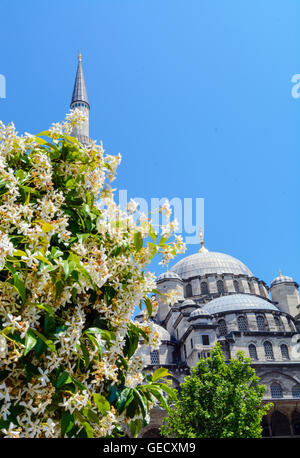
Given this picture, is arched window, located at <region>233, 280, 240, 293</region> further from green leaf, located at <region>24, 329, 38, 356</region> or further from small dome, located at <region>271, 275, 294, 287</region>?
green leaf, located at <region>24, 329, 38, 356</region>

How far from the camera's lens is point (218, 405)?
73.4 feet

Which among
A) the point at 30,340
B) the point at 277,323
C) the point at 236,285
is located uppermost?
the point at 236,285

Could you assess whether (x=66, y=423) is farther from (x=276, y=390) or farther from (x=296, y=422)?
(x=296, y=422)

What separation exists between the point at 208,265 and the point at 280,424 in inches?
958

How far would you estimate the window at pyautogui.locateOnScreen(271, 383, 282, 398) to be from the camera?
35688mm

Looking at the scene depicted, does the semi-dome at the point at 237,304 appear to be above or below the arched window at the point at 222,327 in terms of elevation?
above

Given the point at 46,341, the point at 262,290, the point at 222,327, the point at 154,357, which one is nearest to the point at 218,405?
the point at 154,357

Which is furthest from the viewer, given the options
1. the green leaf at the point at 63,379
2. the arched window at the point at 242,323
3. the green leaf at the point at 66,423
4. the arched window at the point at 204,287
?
the arched window at the point at 204,287

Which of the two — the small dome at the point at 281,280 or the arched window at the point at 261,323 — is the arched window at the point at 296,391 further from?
the small dome at the point at 281,280

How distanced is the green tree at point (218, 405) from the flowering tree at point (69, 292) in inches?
729

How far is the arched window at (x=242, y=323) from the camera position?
39900 mm

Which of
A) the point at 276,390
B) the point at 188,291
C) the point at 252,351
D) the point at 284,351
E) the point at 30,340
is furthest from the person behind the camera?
the point at 188,291

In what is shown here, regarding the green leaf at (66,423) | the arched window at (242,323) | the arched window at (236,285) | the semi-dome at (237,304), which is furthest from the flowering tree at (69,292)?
the arched window at (236,285)

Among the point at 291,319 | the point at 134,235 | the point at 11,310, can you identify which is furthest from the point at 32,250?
the point at 291,319
